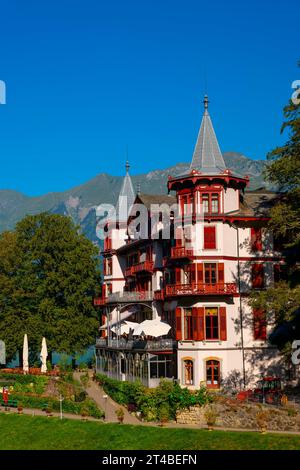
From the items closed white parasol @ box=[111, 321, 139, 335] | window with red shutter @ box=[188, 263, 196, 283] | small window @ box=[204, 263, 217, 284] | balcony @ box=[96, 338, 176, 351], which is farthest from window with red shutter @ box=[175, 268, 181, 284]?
closed white parasol @ box=[111, 321, 139, 335]

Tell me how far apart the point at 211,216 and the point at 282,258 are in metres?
6.15

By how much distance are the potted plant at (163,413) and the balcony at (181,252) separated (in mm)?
10532

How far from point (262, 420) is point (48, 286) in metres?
38.3

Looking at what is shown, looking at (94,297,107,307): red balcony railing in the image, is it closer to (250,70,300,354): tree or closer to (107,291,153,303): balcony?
(107,291,153,303): balcony

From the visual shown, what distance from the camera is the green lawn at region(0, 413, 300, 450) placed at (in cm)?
3750

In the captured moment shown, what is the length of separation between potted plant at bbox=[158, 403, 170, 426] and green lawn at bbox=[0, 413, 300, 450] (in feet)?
7.40

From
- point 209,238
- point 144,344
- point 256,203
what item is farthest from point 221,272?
point 144,344

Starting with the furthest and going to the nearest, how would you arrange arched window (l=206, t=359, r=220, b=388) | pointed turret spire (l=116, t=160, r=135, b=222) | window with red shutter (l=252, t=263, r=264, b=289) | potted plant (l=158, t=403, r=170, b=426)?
pointed turret spire (l=116, t=160, r=135, b=222)
window with red shutter (l=252, t=263, r=264, b=289)
arched window (l=206, t=359, r=220, b=388)
potted plant (l=158, t=403, r=170, b=426)

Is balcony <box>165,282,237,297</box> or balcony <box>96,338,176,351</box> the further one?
balcony <box>96,338,176,351</box>

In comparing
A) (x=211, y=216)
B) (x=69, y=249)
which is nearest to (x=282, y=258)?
(x=211, y=216)

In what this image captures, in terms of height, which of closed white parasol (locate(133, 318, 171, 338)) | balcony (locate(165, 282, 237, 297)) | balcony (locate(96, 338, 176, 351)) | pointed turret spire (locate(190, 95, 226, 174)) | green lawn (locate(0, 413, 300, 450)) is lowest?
green lawn (locate(0, 413, 300, 450))

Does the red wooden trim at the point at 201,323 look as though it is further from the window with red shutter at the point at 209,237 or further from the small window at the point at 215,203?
the small window at the point at 215,203

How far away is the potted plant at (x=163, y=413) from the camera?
45.2 metres

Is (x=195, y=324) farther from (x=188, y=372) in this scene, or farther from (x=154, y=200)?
(x=154, y=200)
